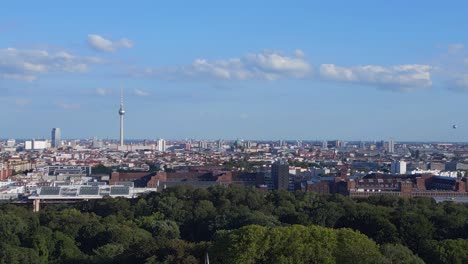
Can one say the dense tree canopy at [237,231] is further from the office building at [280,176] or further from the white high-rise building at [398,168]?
the white high-rise building at [398,168]

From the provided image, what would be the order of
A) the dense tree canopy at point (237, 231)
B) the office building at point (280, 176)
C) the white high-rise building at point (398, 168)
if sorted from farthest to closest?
the white high-rise building at point (398, 168)
the office building at point (280, 176)
the dense tree canopy at point (237, 231)

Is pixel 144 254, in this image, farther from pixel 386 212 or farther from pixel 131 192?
pixel 131 192

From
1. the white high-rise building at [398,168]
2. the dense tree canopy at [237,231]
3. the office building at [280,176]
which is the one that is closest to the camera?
the dense tree canopy at [237,231]

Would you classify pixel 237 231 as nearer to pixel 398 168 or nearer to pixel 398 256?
pixel 398 256

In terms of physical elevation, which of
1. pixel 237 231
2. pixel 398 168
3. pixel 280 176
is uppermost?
pixel 237 231

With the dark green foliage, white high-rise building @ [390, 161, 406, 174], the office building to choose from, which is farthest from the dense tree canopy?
white high-rise building @ [390, 161, 406, 174]

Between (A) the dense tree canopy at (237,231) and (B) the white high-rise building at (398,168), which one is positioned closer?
(A) the dense tree canopy at (237,231)

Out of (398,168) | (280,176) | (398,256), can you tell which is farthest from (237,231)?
(398,168)

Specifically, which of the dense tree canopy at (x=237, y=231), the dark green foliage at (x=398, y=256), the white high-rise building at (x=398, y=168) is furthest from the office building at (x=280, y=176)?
the dark green foliage at (x=398, y=256)

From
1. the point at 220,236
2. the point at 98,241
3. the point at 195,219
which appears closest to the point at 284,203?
the point at 195,219
